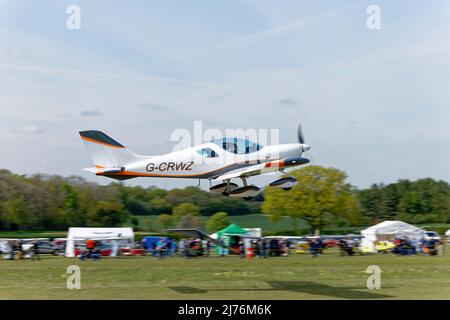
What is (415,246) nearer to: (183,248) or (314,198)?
(183,248)

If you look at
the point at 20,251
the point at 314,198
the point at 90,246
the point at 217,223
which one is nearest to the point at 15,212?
the point at 217,223

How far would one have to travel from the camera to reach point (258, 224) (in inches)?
2331

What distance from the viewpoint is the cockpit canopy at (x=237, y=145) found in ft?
56.1

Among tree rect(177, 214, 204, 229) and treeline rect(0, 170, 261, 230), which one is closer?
treeline rect(0, 170, 261, 230)

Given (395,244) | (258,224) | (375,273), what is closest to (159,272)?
(375,273)

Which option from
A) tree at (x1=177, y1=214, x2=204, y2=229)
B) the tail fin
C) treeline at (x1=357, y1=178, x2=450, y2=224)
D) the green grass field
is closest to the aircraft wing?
the tail fin

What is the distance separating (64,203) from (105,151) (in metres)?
31.5

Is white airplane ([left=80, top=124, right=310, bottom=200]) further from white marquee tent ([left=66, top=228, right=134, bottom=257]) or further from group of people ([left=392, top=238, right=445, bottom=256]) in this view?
group of people ([left=392, top=238, right=445, bottom=256])

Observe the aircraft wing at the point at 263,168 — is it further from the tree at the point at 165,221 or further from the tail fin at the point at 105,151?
the tree at the point at 165,221

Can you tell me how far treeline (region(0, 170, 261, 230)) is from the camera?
47062 millimetres

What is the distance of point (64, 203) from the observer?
154 feet

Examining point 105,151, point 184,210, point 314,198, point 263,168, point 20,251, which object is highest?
point 314,198

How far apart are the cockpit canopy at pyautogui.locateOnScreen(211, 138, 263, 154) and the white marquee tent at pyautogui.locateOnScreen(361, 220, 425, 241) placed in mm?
19944
